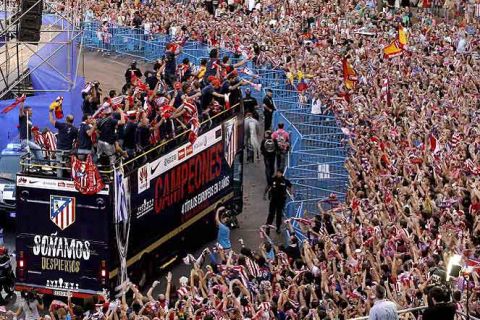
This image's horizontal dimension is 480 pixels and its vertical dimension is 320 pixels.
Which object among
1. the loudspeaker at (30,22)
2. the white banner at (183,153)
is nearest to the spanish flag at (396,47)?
the white banner at (183,153)

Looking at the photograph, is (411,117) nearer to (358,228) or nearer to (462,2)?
(358,228)

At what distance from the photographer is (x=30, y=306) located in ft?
78.6

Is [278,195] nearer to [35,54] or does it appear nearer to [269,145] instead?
[269,145]

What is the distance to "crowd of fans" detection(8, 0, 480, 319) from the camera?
2045 cm

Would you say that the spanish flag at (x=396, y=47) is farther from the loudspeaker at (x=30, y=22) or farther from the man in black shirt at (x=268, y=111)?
the loudspeaker at (x=30, y=22)

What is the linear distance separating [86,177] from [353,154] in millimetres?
8115

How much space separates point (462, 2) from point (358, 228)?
2903 centimetres

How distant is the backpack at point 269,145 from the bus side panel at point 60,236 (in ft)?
28.7

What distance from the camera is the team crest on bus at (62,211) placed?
24.0m

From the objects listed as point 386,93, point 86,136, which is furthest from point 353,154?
point 86,136

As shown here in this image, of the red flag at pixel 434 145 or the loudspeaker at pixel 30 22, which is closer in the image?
the red flag at pixel 434 145

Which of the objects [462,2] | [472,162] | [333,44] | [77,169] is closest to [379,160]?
[472,162]

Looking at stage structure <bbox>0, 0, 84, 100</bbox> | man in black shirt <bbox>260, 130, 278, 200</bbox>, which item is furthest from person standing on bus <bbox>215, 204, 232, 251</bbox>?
stage structure <bbox>0, 0, 84, 100</bbox>

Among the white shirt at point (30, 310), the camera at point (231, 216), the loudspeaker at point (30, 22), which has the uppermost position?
the loudspeaker at point (30, 22)
